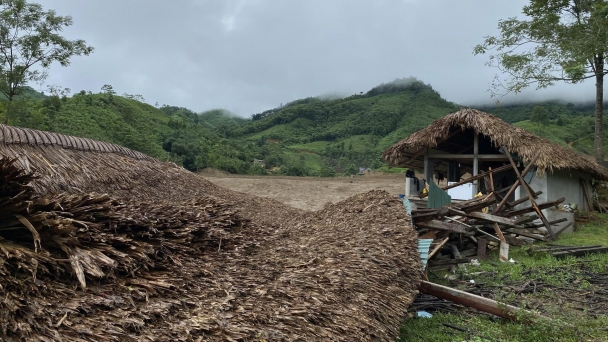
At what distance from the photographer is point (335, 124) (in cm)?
5300

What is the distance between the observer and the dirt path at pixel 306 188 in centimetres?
1778

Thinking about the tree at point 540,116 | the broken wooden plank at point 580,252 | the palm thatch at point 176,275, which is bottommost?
the broken wooden plank at point 580,252

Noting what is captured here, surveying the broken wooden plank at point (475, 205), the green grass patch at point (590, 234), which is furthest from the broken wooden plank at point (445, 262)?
the green grass patch at point (590, 234)

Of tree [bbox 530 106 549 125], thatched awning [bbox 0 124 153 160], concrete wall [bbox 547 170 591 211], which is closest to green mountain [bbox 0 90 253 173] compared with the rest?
thatched awning [bbox 0 124 153 160]

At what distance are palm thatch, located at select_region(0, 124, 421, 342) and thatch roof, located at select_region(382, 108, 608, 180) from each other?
759 centimetres

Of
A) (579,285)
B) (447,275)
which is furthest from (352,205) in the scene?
(579,285)

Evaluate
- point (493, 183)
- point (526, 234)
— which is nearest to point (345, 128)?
point (493, 183)

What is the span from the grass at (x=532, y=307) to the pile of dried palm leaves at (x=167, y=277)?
1170 millimetres

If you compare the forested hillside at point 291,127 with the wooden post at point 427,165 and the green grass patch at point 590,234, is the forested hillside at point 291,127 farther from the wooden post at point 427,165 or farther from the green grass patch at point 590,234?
the green grass patch at point 590,234

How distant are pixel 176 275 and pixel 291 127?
167 ft

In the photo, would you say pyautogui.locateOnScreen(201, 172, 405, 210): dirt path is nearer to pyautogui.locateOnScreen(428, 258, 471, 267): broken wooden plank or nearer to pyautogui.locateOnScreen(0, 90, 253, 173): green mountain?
pyautogui.locateOnScreen(0, 90, 253, 173): green mountain

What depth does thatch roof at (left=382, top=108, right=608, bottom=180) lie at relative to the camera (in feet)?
35.2

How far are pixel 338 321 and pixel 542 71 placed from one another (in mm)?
15985

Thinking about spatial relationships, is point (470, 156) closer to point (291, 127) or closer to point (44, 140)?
point (44, 140)
